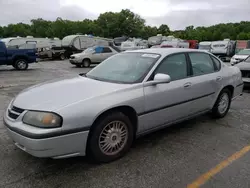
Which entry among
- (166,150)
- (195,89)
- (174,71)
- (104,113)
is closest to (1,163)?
(104,113)

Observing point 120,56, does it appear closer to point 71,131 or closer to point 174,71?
point 174,71

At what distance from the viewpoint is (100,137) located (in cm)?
304

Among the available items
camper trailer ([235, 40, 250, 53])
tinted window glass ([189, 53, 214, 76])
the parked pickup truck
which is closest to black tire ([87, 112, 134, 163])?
tinted window glass ([189, 53, 214, 76])

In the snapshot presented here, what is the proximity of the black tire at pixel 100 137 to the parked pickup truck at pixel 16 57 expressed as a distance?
12.7 m

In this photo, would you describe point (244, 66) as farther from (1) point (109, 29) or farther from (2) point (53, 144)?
(1) point (109, 29)

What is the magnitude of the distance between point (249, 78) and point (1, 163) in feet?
24.4

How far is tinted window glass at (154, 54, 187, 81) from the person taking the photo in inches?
148

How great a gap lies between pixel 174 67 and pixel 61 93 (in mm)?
1907

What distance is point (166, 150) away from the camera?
140 inches

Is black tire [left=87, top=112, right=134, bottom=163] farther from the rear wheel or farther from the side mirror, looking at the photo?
the rear wheel

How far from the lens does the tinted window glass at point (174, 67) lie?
3.77 meters

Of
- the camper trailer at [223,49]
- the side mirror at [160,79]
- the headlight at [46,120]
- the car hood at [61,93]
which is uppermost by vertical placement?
the side mirror at [160,79]

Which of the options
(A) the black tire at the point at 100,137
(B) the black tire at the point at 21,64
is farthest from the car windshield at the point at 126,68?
(B) the black tire at the point at 21,64

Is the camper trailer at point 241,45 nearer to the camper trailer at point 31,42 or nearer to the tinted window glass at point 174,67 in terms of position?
the camper trailer at point 31,42
